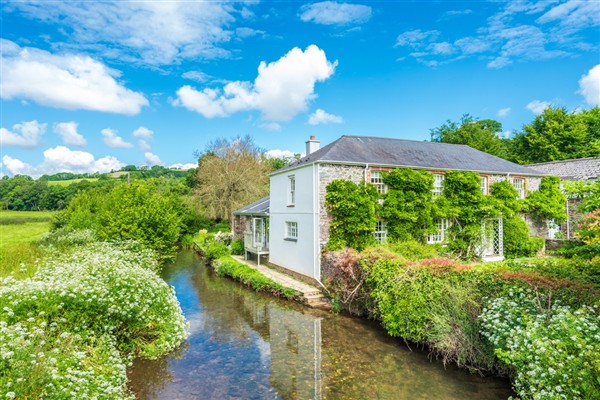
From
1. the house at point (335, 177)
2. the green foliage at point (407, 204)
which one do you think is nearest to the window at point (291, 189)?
the house at point (335, 177)

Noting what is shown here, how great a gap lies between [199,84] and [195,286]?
14.6 meters

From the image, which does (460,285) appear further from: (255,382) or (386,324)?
(255,382)

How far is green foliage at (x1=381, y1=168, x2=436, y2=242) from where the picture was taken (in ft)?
55.9

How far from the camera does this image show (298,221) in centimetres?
1809

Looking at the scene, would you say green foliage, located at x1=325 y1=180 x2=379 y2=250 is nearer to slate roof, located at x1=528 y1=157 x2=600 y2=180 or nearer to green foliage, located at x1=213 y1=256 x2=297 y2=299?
green foliage, located at x1=213 y1=256 x2=297 y2=299

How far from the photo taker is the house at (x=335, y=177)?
16.4m

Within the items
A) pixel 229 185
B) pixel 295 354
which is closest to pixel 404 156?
pixel 295 354

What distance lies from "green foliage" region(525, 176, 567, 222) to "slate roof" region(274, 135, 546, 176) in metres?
1.23

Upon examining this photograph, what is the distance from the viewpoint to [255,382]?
8.31 m

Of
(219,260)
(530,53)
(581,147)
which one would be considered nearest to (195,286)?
(219,260)

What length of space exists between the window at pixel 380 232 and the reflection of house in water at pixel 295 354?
232 inches

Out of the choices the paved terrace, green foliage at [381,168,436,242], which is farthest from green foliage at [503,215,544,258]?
the paved terrace

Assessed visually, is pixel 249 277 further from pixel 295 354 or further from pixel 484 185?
pixel 484 185

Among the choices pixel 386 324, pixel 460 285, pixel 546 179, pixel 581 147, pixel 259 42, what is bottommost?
pixel 386 324
